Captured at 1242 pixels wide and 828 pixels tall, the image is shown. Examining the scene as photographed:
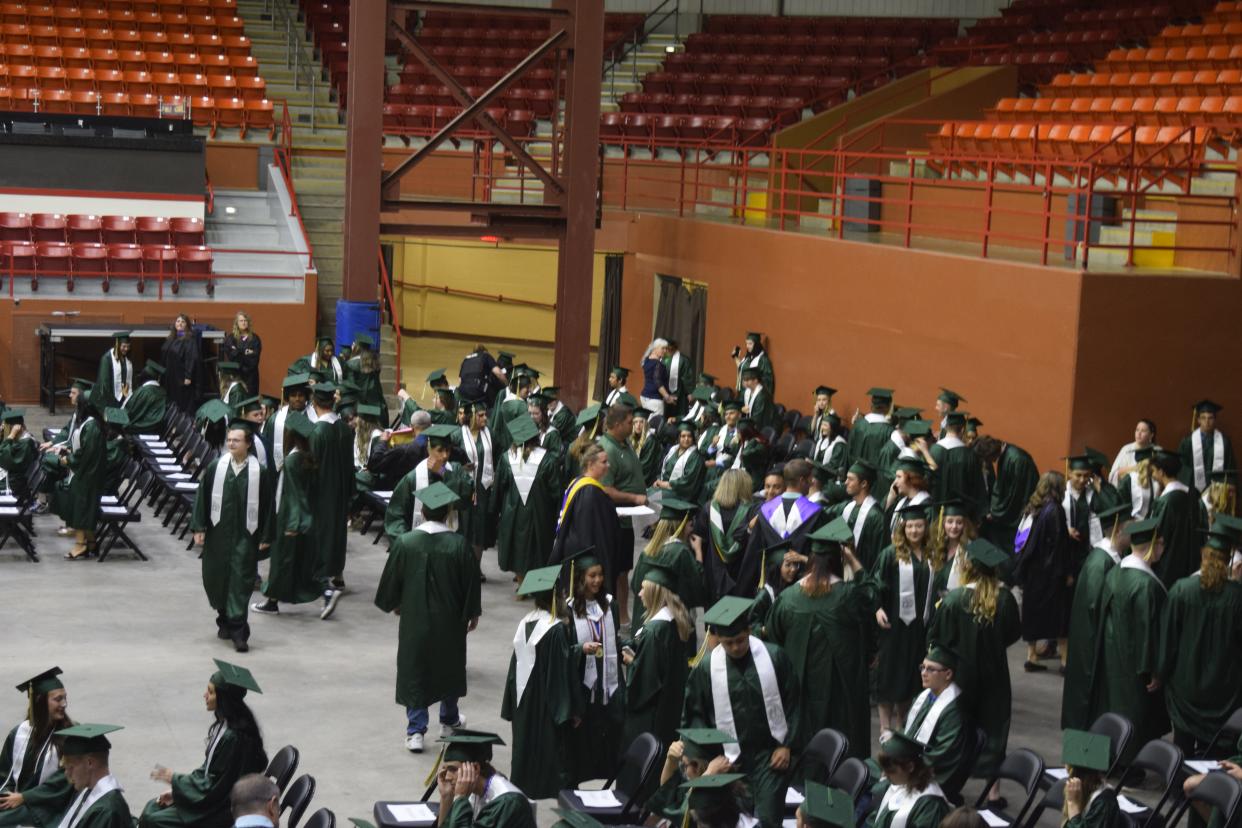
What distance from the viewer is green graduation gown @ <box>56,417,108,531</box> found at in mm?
13828

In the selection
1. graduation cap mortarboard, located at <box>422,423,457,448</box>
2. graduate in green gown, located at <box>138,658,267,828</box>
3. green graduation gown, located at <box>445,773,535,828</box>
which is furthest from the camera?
graduation cap mortarboard, located at <box>422,423,457,448</box>

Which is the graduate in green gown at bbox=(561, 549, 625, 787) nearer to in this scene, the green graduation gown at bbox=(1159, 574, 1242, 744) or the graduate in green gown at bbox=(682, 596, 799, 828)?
the graduate in green gown at bbox=(682, 596, 799, 828)

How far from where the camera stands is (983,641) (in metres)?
8.70

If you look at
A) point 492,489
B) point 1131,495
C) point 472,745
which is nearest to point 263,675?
point 492,489

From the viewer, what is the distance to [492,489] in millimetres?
13688

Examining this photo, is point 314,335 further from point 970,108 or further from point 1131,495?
point 1131,495

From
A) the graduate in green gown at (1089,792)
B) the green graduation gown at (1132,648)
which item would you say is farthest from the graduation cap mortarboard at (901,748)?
the green graduation gown at (1132,648)

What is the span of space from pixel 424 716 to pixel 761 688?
289 centimetres

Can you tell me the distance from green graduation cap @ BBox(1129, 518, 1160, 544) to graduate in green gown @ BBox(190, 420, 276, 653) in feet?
19.5

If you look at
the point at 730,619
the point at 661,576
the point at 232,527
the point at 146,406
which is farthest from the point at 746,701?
the point at 146,406

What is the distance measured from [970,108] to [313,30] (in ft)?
41.0

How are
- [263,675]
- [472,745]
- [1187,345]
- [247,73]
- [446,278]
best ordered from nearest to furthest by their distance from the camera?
[472,745]
[263,675]
[1187,345]
[247,73]
[446,278]

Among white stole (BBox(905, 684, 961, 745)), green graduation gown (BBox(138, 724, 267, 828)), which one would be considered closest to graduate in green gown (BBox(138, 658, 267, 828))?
green graduation gown (BBox(138, 724, 267, 828))

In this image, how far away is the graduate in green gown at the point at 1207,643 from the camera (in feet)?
30.2
